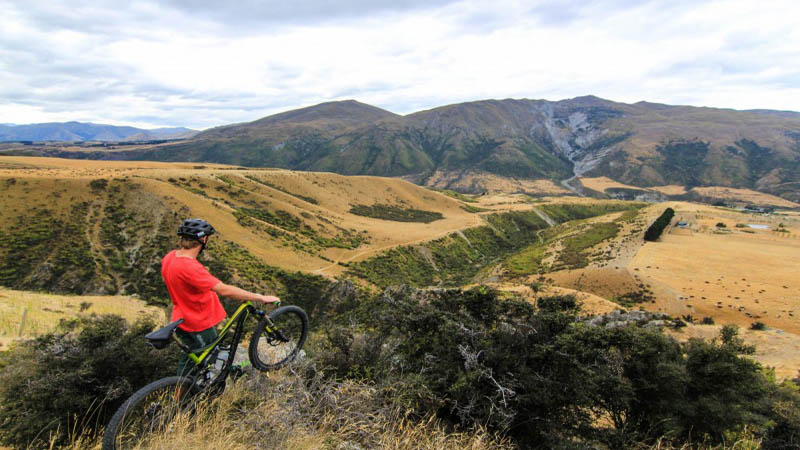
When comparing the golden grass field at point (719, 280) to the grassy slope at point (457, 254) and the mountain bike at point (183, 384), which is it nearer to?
the grassy slope at point (457, 254)

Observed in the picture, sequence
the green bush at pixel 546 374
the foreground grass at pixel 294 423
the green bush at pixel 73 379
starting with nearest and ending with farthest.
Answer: the foreground grass at pixel 294 423 → the green bush at pixel 73 379 → the green bush at pixel 546 374

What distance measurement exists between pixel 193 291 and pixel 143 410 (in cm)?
164

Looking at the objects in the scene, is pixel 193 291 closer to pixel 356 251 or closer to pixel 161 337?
pixel 161 337

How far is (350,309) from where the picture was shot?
4044 centimetres

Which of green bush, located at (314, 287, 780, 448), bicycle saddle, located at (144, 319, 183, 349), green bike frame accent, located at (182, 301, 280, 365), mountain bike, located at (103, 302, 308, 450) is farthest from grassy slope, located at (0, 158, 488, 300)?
bicycle saddle, located at (144, 319, 183, 349)

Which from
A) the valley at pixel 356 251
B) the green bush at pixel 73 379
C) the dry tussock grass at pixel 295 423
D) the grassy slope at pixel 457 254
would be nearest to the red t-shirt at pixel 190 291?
the dry tussock grass at pixel 295 423

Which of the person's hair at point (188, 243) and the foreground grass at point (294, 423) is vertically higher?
the person's hair at point (188, 243)

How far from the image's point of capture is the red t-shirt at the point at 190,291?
4879 mm

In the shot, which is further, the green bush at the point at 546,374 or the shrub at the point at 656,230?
the shrub at the point at 656,230

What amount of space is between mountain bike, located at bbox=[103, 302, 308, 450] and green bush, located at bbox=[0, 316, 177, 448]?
1467mm

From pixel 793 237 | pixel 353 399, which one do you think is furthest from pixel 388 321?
pixel 793 237

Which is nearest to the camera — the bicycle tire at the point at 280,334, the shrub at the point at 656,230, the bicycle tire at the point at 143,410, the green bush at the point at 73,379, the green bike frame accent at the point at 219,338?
the bicycle tire at the point at 143,410

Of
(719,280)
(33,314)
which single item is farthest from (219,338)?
(719,280)

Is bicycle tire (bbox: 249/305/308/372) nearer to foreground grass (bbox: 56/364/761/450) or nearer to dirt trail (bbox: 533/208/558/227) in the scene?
foreground grass (bbox: 56/364/761/450)
